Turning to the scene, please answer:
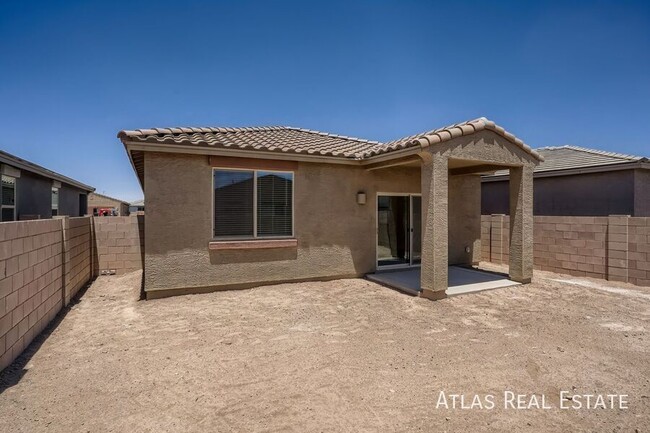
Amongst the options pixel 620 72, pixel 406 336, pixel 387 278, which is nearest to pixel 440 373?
pixel 406 336

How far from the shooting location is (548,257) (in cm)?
1104

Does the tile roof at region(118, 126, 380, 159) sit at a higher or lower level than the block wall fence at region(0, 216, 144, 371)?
higher

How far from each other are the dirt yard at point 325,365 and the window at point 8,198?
27.4 feet

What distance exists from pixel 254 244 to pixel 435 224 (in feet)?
14.8

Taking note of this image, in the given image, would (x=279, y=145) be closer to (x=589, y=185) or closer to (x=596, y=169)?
(x=596, y=169)

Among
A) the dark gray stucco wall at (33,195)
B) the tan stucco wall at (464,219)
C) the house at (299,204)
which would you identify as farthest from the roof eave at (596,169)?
the dark gray stucco wall at (33,195)

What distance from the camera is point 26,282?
4746 mm

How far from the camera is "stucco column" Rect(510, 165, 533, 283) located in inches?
356

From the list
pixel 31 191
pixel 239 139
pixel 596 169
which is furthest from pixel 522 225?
pixel 31 191

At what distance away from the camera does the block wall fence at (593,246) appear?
29.7 feet

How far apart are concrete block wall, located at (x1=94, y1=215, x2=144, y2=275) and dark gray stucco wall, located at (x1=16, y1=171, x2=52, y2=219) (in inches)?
220

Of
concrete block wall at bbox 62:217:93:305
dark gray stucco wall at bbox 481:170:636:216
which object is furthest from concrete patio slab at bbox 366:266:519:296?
concrete block wall at bbox 62:217:93:305

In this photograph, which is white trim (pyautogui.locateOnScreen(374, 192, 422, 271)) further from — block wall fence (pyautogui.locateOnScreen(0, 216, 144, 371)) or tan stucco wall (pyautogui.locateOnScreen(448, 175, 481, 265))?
block wall fence (pyautogui.locateOnScreen(0, 216, 144, 371))

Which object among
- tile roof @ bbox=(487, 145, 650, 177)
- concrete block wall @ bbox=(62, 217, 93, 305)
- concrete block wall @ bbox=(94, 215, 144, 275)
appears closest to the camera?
concrete block wall @ bbox=(62, 217, 93, 305)
